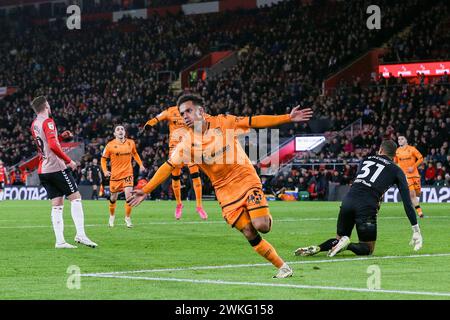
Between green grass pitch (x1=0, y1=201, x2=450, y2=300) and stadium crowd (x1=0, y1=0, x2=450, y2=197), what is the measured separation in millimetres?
18317

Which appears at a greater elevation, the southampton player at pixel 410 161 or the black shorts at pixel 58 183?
the black shorts at pixel 58 183

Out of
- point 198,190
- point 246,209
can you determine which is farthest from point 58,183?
point 198,190

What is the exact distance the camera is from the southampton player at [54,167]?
1577 cm

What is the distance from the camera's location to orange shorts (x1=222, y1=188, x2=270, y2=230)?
10719 millimetres

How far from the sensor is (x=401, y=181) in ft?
47.5

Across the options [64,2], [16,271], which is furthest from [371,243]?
[64,2]

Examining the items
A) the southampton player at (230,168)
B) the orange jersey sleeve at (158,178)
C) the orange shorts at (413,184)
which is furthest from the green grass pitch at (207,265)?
the orange shorts at (413,184)

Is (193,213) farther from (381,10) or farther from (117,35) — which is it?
(117,35)

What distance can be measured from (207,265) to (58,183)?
14.4 ft

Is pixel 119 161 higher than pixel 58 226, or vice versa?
pixel 119 161

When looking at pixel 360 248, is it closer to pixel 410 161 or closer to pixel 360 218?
pixel 360 218

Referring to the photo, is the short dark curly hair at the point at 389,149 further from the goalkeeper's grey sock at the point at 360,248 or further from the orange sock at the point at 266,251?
the orange sock at the point at 266,251

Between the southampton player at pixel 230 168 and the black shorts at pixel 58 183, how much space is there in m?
5.70

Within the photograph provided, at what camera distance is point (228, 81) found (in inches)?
1987
